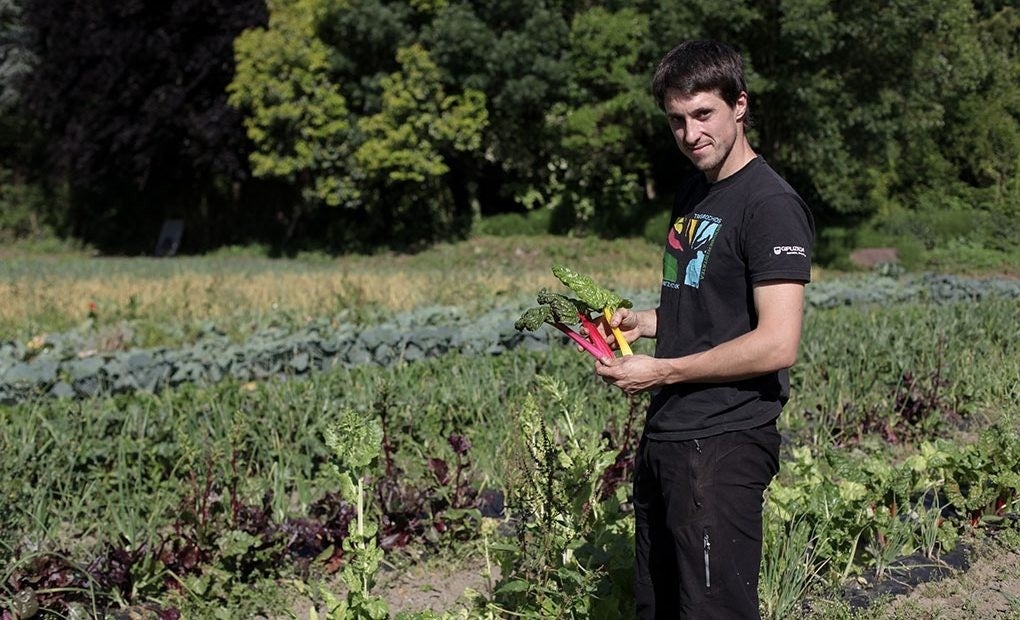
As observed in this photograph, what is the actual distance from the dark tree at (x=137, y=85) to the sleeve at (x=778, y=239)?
56.3 ft

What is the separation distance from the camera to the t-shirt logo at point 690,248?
2.11 metres

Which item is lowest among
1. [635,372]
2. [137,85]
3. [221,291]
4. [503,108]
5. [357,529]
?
[357,529]

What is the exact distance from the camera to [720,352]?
200cm

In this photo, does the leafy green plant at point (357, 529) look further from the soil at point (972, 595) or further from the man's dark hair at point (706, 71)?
the soil at point (972, 595)

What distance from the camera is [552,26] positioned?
17.2 metres

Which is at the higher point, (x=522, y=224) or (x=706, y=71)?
(x=706, y=71)

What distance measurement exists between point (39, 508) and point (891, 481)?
10.00 ft

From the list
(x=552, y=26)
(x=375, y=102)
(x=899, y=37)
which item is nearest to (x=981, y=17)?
(x=899, y=37)

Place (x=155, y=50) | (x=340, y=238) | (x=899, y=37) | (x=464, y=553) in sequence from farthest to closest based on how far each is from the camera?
(x=340, y=238) → (x=155, y=50) → (x=899, y=37) → (x=464, y=553)

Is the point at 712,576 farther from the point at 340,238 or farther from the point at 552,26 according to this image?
the point at 340,238

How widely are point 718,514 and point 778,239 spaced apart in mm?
603

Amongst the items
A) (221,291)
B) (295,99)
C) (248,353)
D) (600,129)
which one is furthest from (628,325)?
(295,99)

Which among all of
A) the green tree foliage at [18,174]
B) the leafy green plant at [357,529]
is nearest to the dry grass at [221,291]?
the leafy green plant at [357,529]

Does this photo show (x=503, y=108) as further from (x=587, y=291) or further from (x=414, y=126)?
(x=587, y=291)
